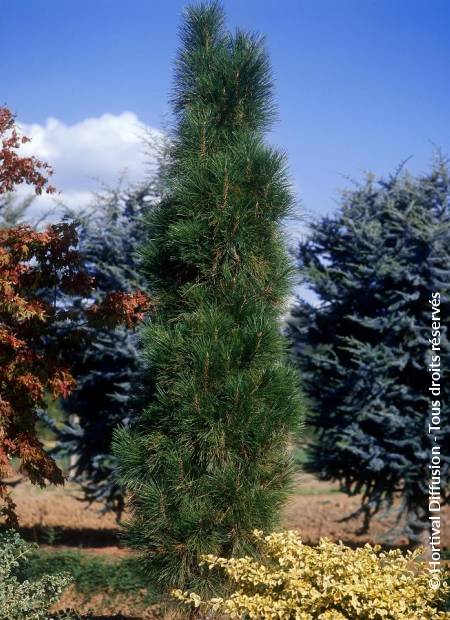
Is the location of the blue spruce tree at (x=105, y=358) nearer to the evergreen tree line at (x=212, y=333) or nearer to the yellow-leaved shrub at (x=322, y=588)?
the evergreen tree line at (x=212, y=333)

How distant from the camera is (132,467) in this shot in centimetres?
491

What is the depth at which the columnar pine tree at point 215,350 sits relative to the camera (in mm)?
4727

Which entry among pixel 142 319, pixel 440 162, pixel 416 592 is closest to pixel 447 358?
pixel 440 162

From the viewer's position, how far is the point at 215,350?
187 inches

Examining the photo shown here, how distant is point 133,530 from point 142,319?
1.79 meters

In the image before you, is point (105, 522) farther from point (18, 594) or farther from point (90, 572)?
point (18, 594)

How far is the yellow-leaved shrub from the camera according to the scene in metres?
4.10

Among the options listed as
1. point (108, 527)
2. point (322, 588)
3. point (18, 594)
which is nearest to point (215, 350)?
point (322, 588)

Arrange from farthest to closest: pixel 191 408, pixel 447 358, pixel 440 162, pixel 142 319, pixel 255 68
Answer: pixel 440 162, pixel 447 358, pixel 142 319, pixel 255 68, pixel 191 408

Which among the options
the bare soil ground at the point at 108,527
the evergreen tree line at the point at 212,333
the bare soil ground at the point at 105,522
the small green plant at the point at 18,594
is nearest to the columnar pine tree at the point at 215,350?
the evergreen tree line at the point at 212,333

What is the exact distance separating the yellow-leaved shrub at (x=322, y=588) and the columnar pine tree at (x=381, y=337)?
411 centimetres

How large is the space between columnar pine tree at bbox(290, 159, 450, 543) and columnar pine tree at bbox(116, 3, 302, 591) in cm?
370

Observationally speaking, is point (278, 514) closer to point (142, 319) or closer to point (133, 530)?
point (133, 530)

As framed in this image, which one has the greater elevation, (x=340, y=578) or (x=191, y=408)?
(x=191, y=408)
